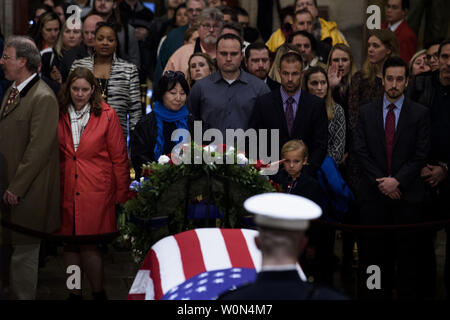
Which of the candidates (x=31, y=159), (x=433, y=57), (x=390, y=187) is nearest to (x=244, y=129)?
(x=390, y=187)

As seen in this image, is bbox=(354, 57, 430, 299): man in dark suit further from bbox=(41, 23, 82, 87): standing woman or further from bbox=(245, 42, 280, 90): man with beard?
bbox=(41, 23, 82, 87): standing woman

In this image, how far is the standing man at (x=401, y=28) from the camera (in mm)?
11211

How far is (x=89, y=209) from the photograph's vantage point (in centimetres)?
731

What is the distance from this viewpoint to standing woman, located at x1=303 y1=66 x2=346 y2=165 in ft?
27.7

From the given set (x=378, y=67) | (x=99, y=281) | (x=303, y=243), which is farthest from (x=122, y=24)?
(x=303, y=243)

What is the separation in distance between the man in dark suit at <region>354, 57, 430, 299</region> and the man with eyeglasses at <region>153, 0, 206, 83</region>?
3028 mm

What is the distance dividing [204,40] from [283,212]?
5.92m

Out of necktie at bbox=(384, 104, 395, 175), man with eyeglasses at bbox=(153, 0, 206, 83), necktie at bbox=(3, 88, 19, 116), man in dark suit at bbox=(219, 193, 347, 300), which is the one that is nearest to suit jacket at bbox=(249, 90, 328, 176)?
necktie at bbox=(384, 104, 395, 175)

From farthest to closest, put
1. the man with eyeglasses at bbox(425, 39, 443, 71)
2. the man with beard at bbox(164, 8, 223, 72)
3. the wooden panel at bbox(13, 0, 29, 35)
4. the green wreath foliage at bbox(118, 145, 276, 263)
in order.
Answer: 1. the wooden panel at bbox(13, 0, 29, 35)
2. the man with beard at bbox(164, 8, 223, 72)
3. the man with eyeglasses at bbox(425, 39, 443, 71)
4. the green wreath foliage at bbox(118, 145, 276, 263)

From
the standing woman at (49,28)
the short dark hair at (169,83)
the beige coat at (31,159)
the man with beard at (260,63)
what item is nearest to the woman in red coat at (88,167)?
the beige coat at (31,159)

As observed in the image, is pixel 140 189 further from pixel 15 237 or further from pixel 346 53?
pixel 346 53

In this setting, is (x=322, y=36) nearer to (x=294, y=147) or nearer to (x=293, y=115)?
(x=293, y=115)

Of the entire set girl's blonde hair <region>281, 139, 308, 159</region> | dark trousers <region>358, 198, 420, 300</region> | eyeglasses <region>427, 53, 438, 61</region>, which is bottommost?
dark trousers <region>358, 198, 420, 300</region>

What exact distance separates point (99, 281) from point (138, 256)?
1030 millimetres
